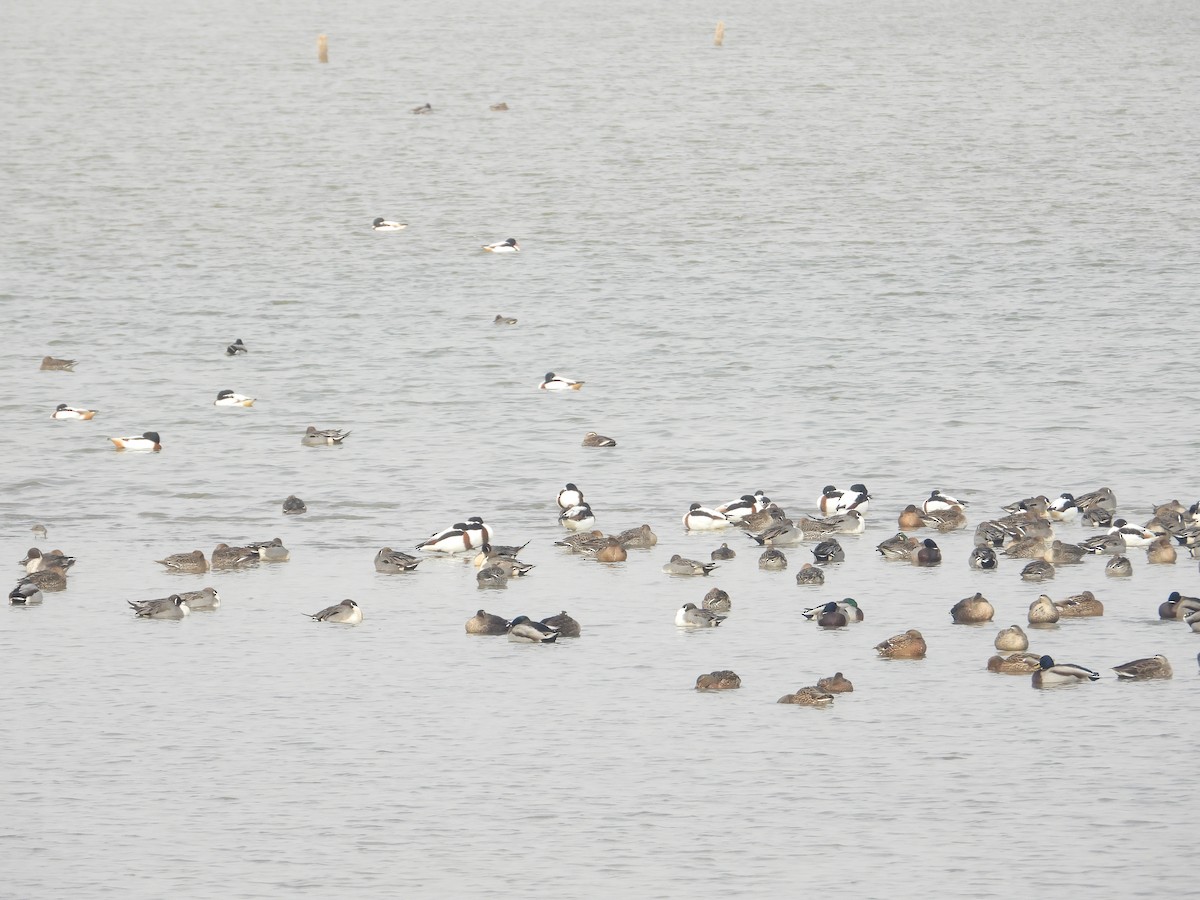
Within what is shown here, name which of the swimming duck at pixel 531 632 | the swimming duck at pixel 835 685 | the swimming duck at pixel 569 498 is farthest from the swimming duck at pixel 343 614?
the swimming duck at pixel 569 498

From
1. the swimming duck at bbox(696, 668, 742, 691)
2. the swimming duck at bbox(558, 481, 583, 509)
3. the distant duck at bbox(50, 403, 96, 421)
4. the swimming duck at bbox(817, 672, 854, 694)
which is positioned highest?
the distant duck at bbox(50, 403, 96, 421)

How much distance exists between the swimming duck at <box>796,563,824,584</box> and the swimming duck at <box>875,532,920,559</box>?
172 cm

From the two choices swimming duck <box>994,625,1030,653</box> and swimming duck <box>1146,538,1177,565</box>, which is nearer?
swimming duck <box>994,625,1030,653</box>

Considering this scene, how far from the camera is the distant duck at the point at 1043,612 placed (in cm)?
2405

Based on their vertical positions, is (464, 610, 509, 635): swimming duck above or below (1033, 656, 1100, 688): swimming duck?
above

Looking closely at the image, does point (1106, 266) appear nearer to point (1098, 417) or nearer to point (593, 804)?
point (1098, 417)

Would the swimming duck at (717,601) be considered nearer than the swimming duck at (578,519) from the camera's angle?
Yes

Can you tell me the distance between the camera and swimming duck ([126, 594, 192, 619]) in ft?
82.4

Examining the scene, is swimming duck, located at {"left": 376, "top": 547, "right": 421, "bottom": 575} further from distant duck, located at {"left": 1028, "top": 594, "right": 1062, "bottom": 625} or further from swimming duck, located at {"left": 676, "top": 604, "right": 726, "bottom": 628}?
distant duck, located at {"left": 1028, "top": 594, "right": 1062, "bottom": 625}

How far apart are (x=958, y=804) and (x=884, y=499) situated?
13.8 meters

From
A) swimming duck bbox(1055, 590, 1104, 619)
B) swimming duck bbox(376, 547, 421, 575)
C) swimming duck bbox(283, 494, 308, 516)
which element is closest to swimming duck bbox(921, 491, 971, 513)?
swimming duck bbox(1055, 590, 1104, 619)

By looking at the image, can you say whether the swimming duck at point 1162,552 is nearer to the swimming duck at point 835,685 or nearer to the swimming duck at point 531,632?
the swimming duck at point 835,685

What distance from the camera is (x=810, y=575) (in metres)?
26.5

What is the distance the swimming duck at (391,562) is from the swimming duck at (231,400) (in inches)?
561
